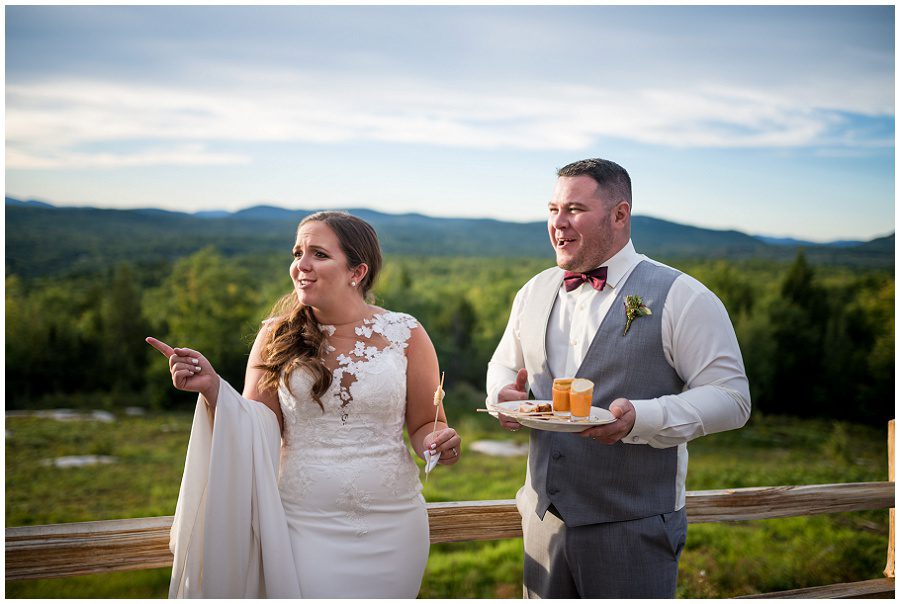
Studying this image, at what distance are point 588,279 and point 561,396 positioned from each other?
0.59 m

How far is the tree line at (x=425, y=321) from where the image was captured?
51.4ft

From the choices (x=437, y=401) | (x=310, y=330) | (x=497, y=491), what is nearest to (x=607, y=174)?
(x=437, y=401)

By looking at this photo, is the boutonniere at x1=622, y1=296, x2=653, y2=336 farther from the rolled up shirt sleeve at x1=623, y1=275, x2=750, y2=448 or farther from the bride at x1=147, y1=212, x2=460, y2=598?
the bride at x1=147, y1=212, x2=460, y2=598

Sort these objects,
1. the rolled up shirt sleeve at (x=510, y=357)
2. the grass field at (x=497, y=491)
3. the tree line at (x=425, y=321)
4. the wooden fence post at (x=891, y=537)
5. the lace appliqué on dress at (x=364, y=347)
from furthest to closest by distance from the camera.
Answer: the tree line at (x=425, y=321) < the grass field at (x=497, y=491) < the wooden fence post at (x=891, y=537) < the rolled up shirt sleeve at (x=510, y=357) < the lace appliqué on dress at (x=364, y=347)

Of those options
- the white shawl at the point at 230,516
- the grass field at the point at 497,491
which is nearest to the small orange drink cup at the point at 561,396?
the white shawl at the point at 230,516

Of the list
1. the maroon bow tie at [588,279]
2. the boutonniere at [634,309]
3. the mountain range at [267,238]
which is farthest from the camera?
the mountain range at [267,238]

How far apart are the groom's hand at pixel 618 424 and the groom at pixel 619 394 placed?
0.01 m

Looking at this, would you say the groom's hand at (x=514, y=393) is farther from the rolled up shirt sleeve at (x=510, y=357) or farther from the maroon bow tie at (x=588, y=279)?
the maroon bow tie at (x=588, y=279)

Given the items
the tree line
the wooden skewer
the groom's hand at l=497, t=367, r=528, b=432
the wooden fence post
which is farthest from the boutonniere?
the tree line

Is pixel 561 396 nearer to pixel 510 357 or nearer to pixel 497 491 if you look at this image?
pixel 510 357

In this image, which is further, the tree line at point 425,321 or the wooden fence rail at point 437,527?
the tree line at point 425,321

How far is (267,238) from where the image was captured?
774 inches

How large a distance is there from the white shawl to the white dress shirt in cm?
128

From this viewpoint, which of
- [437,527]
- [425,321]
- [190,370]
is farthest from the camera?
[425,321]
